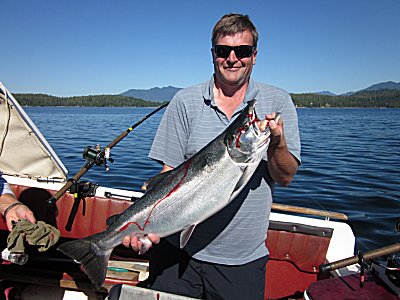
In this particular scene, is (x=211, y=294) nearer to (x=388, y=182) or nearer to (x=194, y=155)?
(x=194, y=155)

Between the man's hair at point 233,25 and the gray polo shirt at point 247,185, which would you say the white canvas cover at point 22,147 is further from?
the man's hair at point 233,25

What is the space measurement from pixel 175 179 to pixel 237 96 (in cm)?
85

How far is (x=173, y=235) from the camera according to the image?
3.05 metres

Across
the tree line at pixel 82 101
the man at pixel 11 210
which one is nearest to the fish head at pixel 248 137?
the man at pixel 11 210

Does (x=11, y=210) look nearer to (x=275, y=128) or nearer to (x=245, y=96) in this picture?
(x=245, y=96)

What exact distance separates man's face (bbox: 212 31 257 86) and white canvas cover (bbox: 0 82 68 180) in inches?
111

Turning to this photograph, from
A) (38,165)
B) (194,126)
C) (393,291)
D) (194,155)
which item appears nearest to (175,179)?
(194,155)

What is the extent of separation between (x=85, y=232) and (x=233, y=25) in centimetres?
363

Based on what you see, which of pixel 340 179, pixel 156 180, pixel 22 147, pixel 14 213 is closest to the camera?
pixel 156 180

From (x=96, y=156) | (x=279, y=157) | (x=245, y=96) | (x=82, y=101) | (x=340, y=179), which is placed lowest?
(x=340, y=179)

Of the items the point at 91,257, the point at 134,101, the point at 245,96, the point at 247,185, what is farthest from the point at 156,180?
the point at 134,101

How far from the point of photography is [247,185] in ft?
9.15

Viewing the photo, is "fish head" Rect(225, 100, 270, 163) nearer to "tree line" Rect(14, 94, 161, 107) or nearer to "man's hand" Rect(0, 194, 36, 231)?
"man's hand" Rect(0, 194, 36, 231)

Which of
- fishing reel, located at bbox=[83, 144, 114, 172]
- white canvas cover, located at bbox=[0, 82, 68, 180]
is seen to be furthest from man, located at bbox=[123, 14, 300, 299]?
fishing reel, located at bbox=[83, 144, 114, 172]
